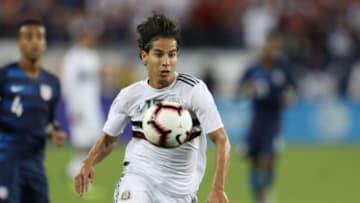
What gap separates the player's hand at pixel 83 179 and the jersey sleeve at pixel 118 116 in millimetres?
341

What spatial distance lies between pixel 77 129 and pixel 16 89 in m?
7.43

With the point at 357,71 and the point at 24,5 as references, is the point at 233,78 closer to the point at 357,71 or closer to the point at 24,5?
the point at 357,71

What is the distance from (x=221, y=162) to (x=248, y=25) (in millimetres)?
16848

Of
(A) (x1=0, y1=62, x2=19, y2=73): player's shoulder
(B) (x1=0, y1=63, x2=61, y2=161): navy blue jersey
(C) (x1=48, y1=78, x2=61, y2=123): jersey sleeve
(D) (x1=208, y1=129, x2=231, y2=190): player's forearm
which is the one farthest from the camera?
(C) (x1=48, y1=78, x2=61, y2=123): jersey sleeve

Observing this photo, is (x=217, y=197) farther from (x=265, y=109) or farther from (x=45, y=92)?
(x=265, y=109)

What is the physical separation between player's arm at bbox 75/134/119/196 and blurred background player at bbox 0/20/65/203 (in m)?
1.36

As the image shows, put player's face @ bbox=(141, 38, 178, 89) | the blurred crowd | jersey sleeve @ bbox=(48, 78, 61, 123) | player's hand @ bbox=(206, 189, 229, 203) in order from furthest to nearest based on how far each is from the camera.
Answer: the blurred crowd < jersey sleeve @ bbox=(48, 78, 61, 123) < player's face @ bbox=(141, 38, 178, 89) < player's hand @ bbox=(206, 189, 229, 203)

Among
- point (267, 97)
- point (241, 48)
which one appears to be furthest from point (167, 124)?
point (241, 48)

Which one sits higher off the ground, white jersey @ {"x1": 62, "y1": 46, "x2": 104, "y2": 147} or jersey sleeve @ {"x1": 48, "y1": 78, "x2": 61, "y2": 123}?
jersey sleeve @ {"x1": 48, "y1": 78, "x2": 61, "y2": 123}

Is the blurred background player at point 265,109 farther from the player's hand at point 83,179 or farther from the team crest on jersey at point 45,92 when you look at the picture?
the player's hand at point 83,179

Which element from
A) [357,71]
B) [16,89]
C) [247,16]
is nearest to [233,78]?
[247,16]

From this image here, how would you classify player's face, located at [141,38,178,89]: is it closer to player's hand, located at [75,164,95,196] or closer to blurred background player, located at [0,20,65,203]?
player's hand, located at [75,164,95,196]

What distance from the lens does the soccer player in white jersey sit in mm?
7039

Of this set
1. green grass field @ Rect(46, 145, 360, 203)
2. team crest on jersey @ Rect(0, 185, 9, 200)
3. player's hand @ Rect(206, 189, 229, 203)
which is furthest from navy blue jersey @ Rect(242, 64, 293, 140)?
player's hand @ Rect(206, 189, 229, 203)
